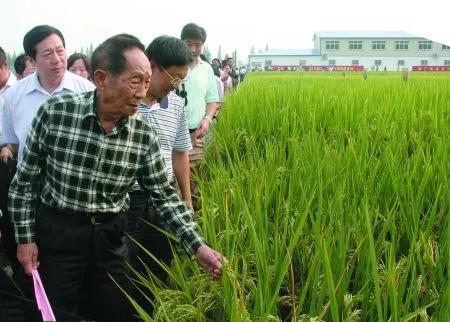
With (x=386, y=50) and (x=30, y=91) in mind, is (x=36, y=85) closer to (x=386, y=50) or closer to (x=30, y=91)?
(x=30, y=91)

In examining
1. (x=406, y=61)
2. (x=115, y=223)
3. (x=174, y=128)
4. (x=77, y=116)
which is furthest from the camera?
(x=406, y=61)

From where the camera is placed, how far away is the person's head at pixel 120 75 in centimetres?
163

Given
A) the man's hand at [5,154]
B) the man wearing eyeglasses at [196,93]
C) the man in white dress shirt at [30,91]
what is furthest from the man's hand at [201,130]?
the man's hand at [5,154]

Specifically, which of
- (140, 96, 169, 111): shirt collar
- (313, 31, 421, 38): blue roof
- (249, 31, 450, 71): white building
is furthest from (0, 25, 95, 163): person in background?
(313, 31, 421, 38): blue roof

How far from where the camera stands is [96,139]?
1.70 m

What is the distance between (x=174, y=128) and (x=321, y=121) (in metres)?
2.57

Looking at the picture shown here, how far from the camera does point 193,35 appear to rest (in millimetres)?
3744

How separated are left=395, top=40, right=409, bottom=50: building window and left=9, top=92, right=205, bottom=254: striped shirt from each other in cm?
6250

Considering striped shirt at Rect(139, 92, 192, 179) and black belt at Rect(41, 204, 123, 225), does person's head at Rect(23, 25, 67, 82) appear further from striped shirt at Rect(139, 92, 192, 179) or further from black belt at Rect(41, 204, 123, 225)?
black belt at Rect(41, 204, 123, 225)

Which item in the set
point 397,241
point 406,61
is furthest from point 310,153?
point 406,61

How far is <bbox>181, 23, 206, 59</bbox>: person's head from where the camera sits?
3.73 m

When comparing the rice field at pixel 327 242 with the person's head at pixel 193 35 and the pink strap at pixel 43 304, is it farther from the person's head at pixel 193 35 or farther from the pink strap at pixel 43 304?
the person's head at pixel 193 35

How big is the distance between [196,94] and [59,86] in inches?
47.4

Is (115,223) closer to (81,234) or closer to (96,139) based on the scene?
(81,234)
